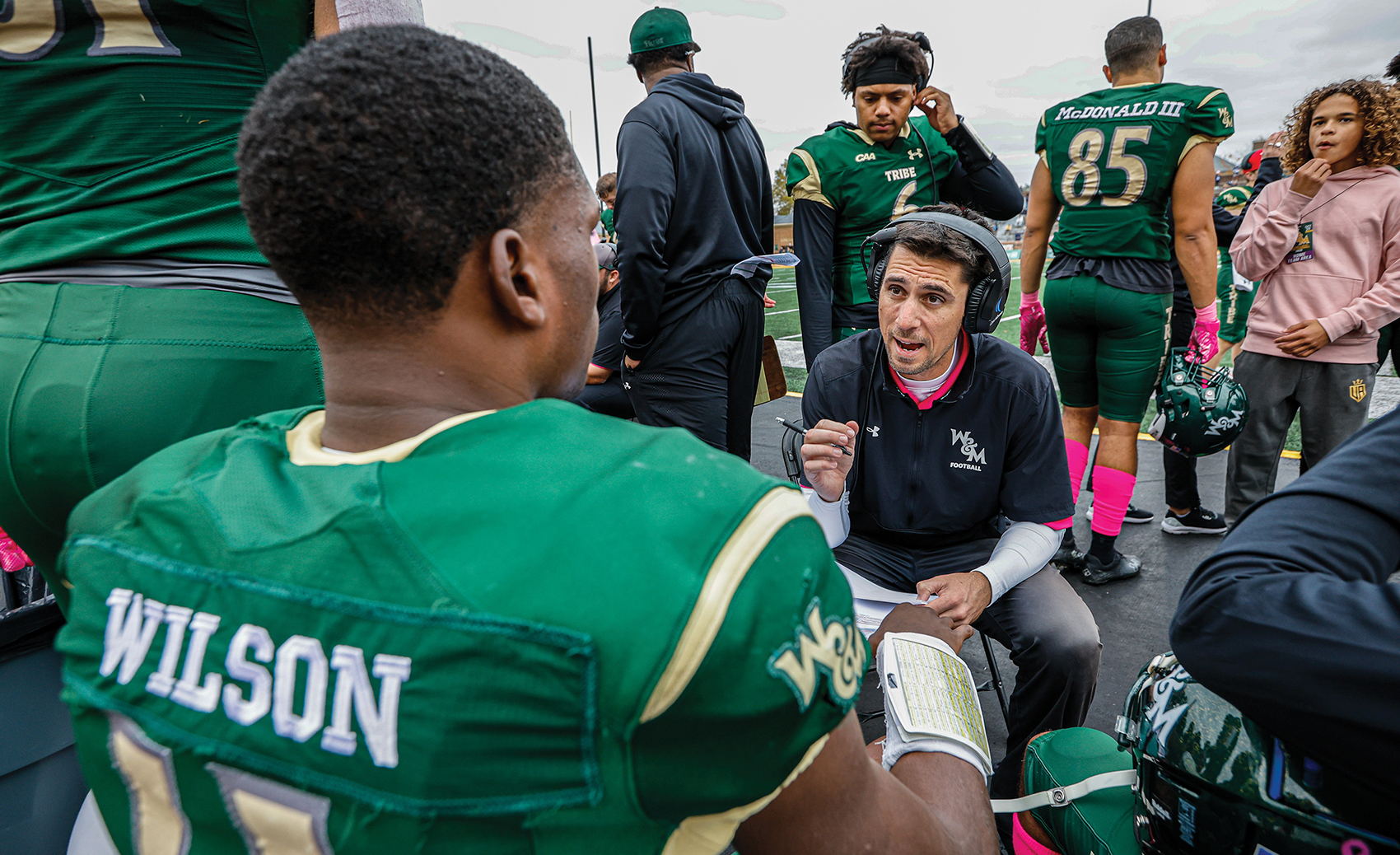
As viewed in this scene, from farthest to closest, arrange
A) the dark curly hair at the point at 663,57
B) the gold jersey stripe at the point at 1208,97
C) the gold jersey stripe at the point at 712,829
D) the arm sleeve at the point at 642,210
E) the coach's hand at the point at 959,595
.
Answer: the dark curly hair at the point at 663,57 → the gold jersey stripe at the point at 1208,97 → the arm sleeve at the point at 642,210 → the coach's hand at the point at 959,595 → the gold jersey stripe at the point at 712,829

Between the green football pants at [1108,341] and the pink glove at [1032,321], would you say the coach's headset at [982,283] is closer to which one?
the green football pants at [1108,341]

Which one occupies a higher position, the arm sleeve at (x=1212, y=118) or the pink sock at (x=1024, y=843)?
the arm sleeve at (x=1212, y=118)

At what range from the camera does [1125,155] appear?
11.3ft

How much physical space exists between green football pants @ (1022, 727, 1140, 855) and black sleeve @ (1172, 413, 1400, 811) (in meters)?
0.61

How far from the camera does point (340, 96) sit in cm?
76

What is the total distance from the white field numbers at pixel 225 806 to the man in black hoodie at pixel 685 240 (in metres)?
2.62

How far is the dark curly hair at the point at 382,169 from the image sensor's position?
76cm

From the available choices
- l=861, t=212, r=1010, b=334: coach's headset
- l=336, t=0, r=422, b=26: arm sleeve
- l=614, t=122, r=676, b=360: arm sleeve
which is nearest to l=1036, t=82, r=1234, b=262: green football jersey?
l=861, t=212, r=1010, b=334: coach's headset

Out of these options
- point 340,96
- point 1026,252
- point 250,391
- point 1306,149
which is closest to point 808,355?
point 1026,252

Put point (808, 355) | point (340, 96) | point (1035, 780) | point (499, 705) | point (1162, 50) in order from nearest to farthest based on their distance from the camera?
point (499, 705) → point (340, 96) → point (1035, 780) → point (1162, 50) → point (808, 355)

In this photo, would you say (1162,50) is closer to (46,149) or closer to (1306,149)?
(1306,149)

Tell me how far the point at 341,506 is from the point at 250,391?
834 millimetres

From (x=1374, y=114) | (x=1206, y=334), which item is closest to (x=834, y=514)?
(x=1206, y=334)

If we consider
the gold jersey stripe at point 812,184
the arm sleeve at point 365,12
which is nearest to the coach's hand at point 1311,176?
the gold jersey stripe at point 812,184
